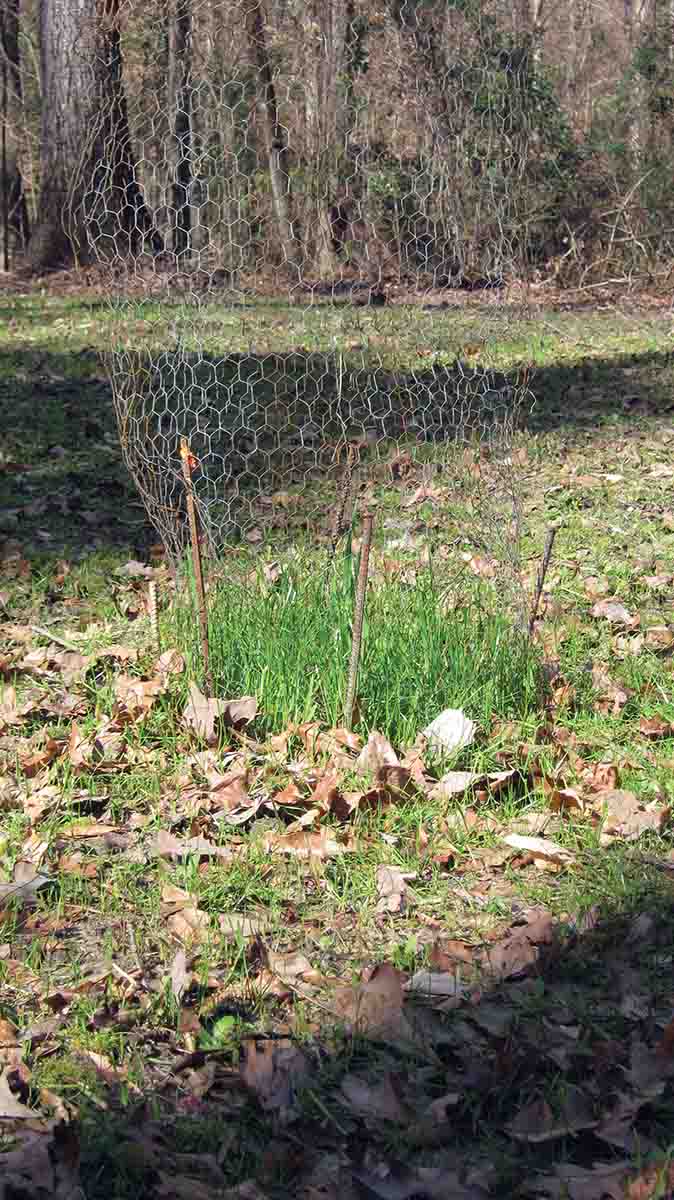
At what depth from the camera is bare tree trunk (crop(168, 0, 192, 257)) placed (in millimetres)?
3600

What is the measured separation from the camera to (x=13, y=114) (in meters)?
23.1

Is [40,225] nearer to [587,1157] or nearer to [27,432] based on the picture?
[27,432]

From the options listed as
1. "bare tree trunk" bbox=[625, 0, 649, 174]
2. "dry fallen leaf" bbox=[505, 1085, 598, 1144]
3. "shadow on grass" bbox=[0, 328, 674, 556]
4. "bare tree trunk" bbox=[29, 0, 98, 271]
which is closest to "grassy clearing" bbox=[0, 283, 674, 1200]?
"dry fallen leaf" bbox=[505, 1085, 598, 1144]

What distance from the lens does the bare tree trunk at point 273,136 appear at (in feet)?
11.8

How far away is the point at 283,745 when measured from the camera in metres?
3.48

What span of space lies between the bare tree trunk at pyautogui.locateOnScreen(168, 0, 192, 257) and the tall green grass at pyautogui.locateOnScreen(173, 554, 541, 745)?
1061 mm

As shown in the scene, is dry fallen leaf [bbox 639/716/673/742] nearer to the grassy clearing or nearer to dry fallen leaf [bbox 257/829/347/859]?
the grassy clearing

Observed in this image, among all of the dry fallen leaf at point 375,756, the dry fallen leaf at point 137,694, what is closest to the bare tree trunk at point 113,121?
the dry fallen leaf at point 137,694

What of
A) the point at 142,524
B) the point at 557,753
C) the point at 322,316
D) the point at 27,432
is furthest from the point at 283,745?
the point at 27,432

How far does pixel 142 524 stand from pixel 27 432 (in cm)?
180

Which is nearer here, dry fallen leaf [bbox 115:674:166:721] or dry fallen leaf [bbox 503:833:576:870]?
dry fallen leaf [bbox 503:833:576:870]

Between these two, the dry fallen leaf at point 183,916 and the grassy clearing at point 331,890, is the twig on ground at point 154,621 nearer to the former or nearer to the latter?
the grassy clearing at point 331,890

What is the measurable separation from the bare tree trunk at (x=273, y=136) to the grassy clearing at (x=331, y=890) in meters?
0.35

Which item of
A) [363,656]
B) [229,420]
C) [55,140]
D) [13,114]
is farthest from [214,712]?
[13,114]
